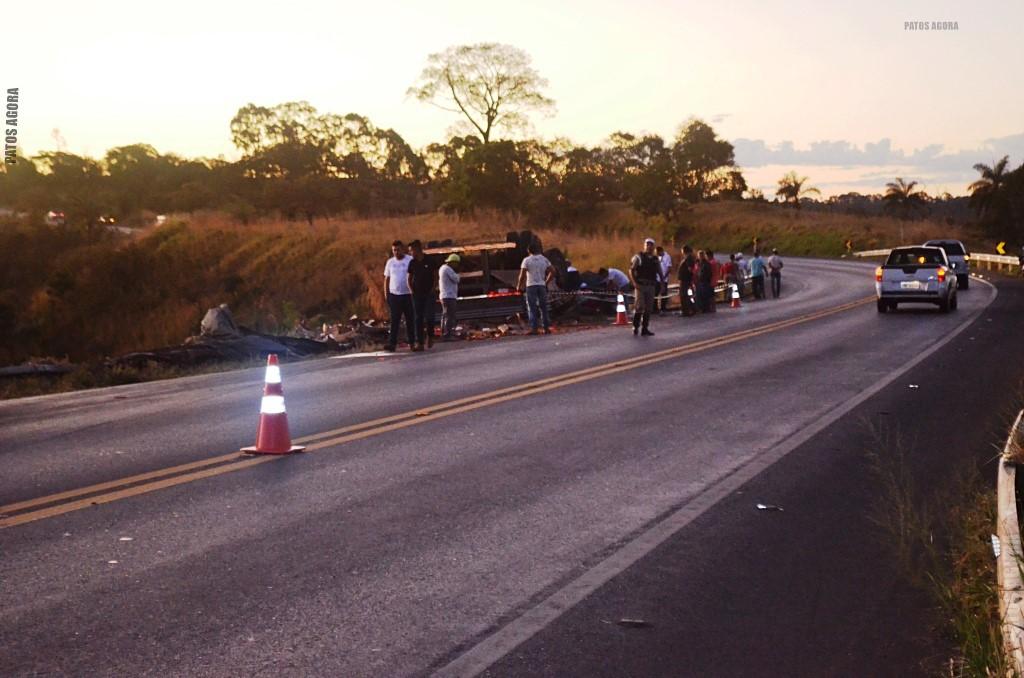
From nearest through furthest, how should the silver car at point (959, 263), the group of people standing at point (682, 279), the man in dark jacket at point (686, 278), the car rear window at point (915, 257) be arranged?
the group of people standing at point (682, 279)
the car rear window at point (915, 257)
the man in dark jacket at point (686, 278)
the silver car at point (959, 263)

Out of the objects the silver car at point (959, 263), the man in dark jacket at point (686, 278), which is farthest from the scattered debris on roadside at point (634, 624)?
the silver car at point (959, 263)

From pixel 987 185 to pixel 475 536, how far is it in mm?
96958

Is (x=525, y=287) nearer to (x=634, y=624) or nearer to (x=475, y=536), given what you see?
(x=475, y=536)

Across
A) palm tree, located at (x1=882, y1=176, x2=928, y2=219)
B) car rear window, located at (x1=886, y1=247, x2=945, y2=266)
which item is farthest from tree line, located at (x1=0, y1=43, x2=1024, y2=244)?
car rear window, located at (x1=886, y1=247, x2=945, y2=266)

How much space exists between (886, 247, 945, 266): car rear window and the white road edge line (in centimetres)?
2068

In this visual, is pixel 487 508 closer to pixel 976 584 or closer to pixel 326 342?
pixel 976 584

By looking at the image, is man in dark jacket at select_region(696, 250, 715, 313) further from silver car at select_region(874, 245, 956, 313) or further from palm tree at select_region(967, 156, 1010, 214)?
palm tree at select_region(967, 156, 1010, 214)

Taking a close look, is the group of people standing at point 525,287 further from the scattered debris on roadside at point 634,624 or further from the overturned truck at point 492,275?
the scattered debris on roadside at point 634,624

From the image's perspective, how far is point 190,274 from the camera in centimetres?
5041

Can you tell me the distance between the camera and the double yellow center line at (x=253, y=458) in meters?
7.65

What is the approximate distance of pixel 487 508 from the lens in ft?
25.1

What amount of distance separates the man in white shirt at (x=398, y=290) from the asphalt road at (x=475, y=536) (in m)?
6.78

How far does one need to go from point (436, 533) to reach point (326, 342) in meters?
17.6

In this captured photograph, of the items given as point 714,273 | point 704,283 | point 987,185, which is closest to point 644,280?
point 704,283
